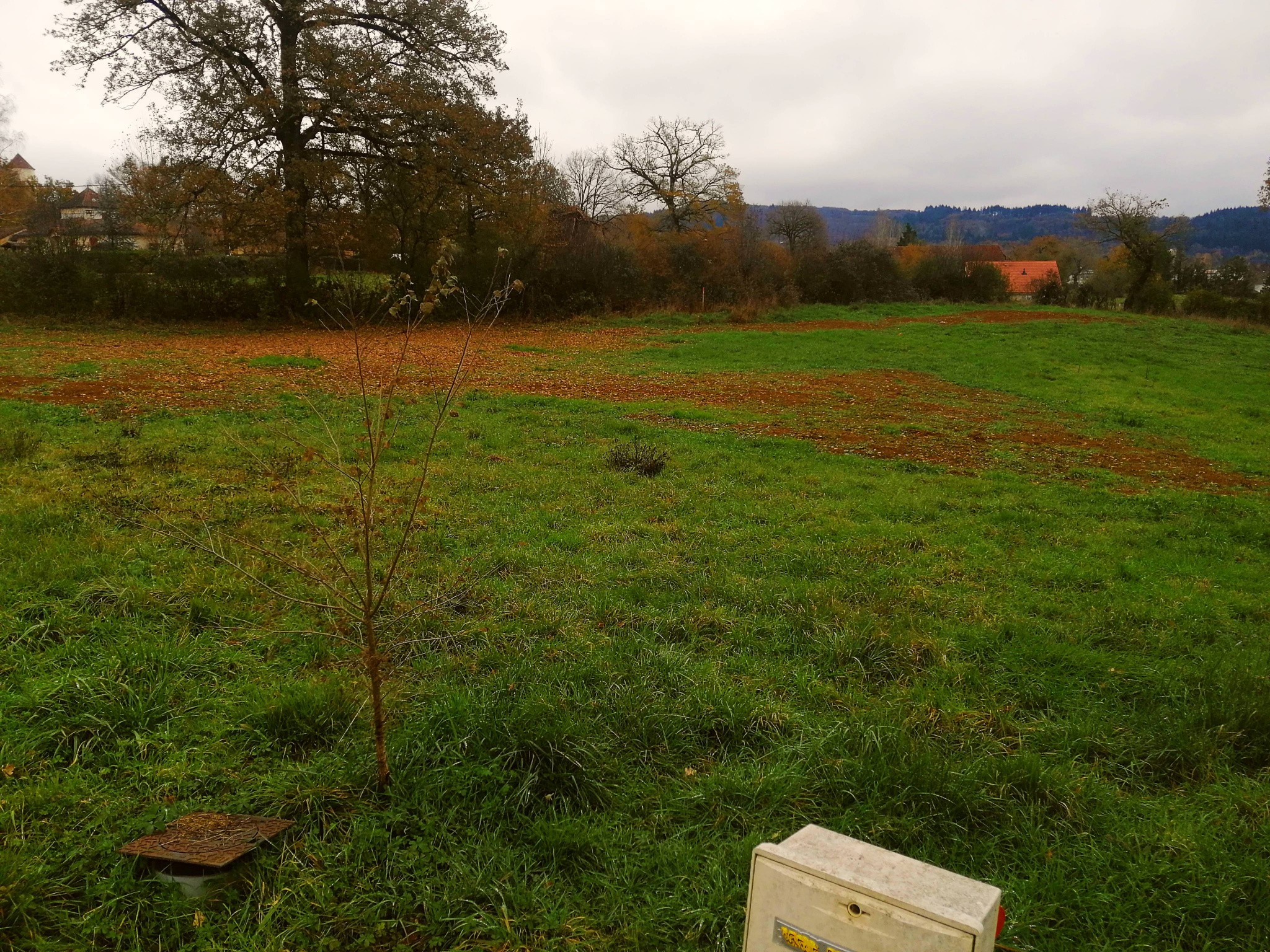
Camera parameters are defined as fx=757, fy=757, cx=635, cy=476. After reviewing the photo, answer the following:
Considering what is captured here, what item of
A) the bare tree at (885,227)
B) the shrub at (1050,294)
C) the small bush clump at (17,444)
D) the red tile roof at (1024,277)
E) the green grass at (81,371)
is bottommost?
the small bush clump at (17,444)

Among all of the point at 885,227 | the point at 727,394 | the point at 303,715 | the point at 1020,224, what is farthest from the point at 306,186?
the point at 1020,224

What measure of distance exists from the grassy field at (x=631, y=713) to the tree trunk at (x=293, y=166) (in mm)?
13283

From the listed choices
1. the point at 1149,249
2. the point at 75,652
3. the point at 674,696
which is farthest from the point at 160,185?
the point at 1149,249

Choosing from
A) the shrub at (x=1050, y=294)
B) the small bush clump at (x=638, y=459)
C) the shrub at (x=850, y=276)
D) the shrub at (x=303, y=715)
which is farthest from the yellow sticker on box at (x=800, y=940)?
the shrub at (x=1050, y=294)

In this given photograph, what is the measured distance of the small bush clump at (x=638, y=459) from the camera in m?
7.19

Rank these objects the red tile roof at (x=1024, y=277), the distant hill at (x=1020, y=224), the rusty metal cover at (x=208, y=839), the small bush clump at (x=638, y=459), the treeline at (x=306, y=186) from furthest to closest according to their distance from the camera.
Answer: the distant hill at (x=1020, y=224), the red tile roof at (x=1024, y=277), the treeline at (x=306, y=186), the small bush clump at (x=638, y=459), the rusty metal cover at (x=208, y=839)

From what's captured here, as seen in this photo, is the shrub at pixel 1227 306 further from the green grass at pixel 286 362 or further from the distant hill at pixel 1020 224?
the green grass at pixel 286 362

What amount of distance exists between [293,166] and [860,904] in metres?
19.8

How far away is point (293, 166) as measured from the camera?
17547 millimetres

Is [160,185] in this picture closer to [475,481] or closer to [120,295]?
[120,295]

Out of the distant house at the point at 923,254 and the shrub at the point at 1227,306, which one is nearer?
the shrub at the point at 1227,306

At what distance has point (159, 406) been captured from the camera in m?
8.77

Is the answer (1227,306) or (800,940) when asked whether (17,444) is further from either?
(1227,306)

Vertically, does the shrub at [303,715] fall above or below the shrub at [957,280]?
below
